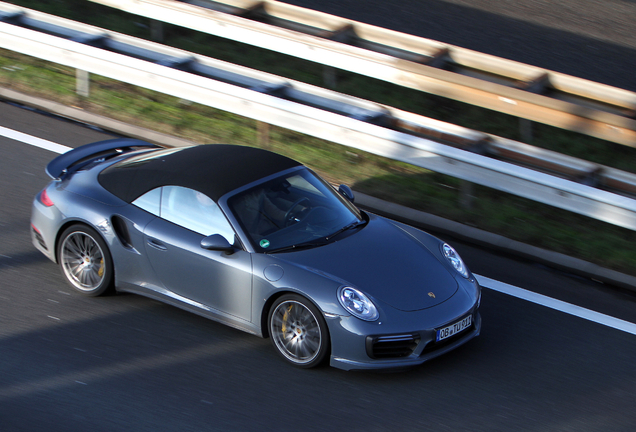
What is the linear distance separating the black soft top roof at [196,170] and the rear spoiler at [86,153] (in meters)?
0.49

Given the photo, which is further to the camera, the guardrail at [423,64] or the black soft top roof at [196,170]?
the guardrail at [423,64]

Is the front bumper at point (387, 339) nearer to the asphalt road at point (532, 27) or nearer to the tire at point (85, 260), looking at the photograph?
the tire at point (85, 260)

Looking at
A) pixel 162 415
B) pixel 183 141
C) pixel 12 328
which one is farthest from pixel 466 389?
pixel 183 141

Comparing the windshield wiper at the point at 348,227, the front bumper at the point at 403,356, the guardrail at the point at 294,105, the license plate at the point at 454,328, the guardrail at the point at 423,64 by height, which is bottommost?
the front bumper at the point at 403,356

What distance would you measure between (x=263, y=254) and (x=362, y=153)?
4.02 meters

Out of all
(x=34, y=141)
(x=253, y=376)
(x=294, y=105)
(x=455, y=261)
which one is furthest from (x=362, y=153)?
(x=253, y=376)

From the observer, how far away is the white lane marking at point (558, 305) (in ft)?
23.2

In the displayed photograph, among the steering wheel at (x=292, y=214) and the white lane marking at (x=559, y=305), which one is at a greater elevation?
the steering wheel at (x=292, y=214)

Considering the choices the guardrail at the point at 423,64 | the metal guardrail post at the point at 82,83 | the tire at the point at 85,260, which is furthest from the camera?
the metal guardrail post at the point at 82,83

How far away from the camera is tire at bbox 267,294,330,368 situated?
5.89 m

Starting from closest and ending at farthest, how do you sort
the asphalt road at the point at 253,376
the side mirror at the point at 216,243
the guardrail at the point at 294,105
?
the asphalt road at the point at 253,376 → the side mirror at the point at 216,243 → the guardrail at the point at 294,105

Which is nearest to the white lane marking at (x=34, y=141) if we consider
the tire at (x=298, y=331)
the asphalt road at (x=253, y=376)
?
the asphalt road at (x=253, y=376)

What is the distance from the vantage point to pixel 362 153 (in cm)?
993

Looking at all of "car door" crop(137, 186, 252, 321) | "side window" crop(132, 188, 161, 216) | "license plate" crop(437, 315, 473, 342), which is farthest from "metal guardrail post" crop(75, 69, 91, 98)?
"license plate" crop(437, 315, 473, 342)
